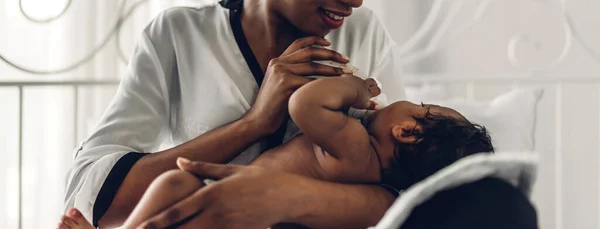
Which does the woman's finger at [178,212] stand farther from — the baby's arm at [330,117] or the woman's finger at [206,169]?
the baby's arm at [330,117]

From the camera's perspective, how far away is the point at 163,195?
915 millimetres

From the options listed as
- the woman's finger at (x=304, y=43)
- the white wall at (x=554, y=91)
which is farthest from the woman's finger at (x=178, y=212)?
the white wall at (x=554, y=91)

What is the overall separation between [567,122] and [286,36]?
3.04 ft

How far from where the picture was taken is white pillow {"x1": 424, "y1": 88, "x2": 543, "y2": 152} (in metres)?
1.39

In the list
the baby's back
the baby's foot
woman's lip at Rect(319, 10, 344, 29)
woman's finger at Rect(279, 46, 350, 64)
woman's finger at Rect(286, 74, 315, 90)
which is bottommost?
the baby's foot

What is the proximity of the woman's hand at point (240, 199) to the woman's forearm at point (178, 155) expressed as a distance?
16cm

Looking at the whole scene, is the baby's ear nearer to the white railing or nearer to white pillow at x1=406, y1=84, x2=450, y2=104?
white pillow at x1=406, y1=84, x2=450, y2=104

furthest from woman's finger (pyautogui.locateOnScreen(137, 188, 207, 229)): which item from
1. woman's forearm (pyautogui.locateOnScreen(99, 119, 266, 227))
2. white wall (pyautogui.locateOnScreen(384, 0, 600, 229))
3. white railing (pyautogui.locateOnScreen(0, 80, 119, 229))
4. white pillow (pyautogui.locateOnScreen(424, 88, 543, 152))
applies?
white wall (pyautogui.locateOnScreen(384, 0, 600, 229))

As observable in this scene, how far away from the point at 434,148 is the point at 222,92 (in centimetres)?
38

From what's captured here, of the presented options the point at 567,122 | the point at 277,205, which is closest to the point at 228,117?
the point at 277,205

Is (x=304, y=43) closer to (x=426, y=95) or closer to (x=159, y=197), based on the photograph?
(x=159, y=197)

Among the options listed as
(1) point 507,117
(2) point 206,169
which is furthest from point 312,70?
(1) point 507,117

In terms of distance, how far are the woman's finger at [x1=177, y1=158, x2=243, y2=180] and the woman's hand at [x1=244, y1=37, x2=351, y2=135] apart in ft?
0.56

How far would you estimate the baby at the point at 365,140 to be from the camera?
→ 39.2 inches
